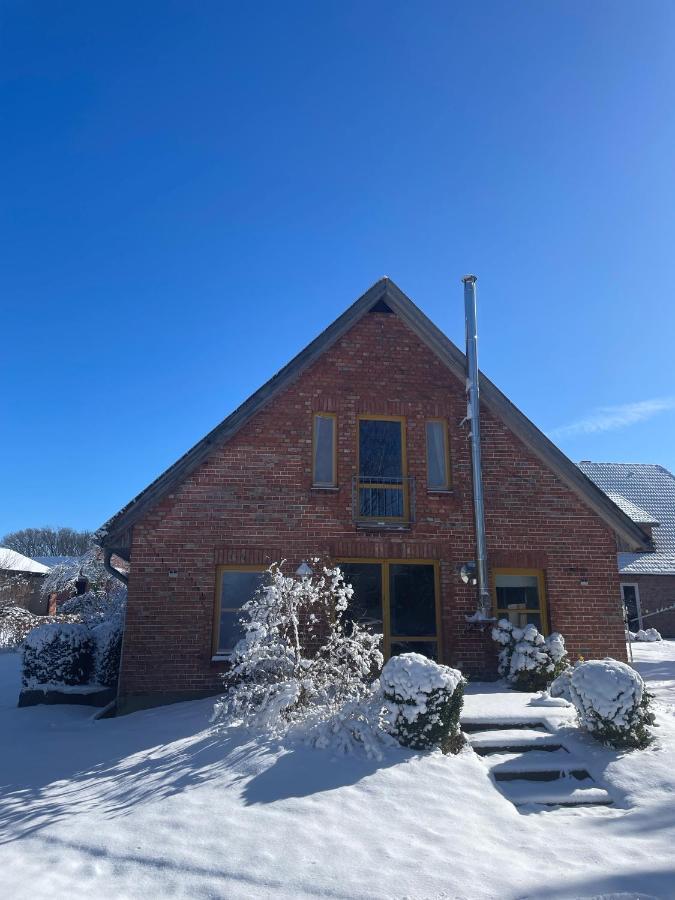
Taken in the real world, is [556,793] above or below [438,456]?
below

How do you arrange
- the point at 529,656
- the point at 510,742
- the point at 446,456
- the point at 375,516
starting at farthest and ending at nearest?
the point at 446,456 < the point at 375,516 < the point at 529,656 < the point at 510,742

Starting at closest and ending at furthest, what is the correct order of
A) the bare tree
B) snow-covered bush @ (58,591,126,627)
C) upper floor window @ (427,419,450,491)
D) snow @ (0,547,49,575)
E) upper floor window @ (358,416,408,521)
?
upper floor window @ (358,416,408,521), upper floor window @ (427,419,450,491), snow-covered bush @ (58,591,126,627), snow @ (0,547,49,575), the bare tree

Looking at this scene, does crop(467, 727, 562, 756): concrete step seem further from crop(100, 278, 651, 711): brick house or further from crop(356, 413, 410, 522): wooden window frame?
crop(356, 413, 410, 522): wooden window frame

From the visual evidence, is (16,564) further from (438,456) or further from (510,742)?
(510,742)

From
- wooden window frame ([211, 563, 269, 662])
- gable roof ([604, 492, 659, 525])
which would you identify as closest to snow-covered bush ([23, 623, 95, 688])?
wooden window frame ([211, 563, 269, 662])

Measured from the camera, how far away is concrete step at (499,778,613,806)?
6094 millimetres

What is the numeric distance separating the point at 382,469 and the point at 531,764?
18.4ft

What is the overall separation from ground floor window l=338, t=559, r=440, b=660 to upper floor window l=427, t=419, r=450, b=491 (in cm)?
144

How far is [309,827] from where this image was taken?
5.25 m

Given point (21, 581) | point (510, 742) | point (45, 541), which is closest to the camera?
point (510, 742)

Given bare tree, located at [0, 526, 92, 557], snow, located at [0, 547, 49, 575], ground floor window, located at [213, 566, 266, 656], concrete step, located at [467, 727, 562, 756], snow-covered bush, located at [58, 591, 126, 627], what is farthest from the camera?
bare tree, located at [0, 526, 92, 557]

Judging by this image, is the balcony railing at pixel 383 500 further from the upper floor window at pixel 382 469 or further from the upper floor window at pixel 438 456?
the upper floor window at pixel 438 456

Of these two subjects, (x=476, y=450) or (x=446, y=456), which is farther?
(x=446, y=456)

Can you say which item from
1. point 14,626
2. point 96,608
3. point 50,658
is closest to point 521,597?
point 50,658
